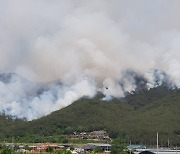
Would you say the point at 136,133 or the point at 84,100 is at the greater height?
the point at 84,100

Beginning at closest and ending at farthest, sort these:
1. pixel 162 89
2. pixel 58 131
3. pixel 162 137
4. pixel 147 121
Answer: pixel 162 137, pixel 147 121, pixel 58 131, pixel 162 89

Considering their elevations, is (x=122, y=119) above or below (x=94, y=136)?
above

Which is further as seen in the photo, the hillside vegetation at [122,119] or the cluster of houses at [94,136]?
the cluster of houses at [94,136]

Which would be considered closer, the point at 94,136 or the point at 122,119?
the point at 94,136

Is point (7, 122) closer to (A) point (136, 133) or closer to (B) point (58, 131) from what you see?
(B) point (58, 131)

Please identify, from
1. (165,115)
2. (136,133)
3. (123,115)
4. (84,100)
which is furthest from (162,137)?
(84,100)

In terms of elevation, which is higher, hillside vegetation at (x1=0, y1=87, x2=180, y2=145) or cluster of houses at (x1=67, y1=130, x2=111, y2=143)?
hillside vegetation at (x1=0, y1=87, x2=180, y2=145)

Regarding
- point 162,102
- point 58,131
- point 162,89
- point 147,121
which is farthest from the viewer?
point 162,89

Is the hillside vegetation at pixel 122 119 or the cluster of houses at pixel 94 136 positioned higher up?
the hillside vegetation at pixel 122 119
